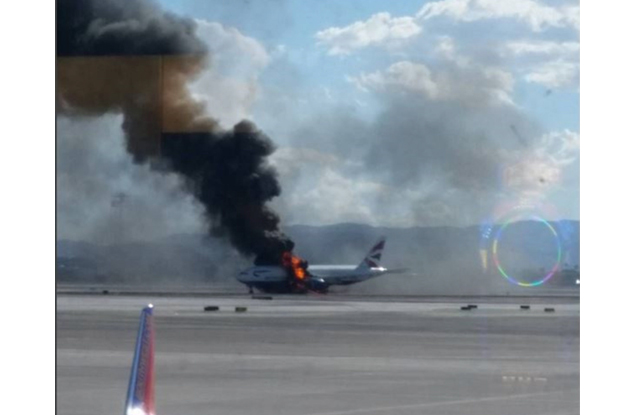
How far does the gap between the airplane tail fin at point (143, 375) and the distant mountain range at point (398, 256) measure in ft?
18.6

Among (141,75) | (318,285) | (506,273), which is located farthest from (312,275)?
(141,75)

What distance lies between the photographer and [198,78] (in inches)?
295

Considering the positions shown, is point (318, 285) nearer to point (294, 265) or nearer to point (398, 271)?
point (294, 265)

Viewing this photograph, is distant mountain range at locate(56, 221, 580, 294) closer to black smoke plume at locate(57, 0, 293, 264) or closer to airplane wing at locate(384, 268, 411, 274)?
airplane wing at locate(384, 268, 411, 274)

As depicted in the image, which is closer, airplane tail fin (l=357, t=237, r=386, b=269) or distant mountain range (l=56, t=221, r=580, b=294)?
distant mountain range (l=56, t=221, r=580, b=294)

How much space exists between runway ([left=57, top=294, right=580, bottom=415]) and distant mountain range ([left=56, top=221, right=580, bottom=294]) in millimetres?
338

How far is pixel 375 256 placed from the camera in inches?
373

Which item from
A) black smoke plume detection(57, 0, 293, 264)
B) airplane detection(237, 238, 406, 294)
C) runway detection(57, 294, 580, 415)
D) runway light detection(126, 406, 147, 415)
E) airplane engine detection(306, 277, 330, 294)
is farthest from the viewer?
airplane engine detection(306, 277, 330, 294)

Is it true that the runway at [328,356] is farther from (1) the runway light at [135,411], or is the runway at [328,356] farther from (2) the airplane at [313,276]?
(1) the runway light at [135,411]

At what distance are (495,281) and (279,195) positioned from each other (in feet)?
7.78

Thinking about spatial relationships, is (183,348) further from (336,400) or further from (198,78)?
(336,400)

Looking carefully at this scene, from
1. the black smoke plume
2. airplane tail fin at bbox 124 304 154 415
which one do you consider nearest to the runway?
the black smoke plume

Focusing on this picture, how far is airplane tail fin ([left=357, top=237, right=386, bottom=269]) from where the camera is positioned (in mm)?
9188
